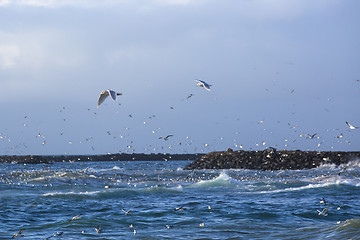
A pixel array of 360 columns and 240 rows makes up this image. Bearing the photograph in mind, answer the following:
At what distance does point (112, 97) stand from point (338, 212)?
24.4 feet

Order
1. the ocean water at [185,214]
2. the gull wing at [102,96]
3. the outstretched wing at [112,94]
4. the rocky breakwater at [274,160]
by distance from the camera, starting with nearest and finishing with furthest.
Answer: the ocean water at [185,214]
the outstretched wing at [112,94]
the gull wing at [102,96]
the rocky breakwater at [274,160]

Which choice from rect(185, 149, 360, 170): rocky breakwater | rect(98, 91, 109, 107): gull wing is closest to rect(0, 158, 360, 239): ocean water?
rect(98, 91, 109, 107): gull wing

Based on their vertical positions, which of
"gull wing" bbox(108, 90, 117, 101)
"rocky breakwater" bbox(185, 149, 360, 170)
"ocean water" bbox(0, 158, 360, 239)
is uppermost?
"gull wing" bbox(108, 90, 117, 101)

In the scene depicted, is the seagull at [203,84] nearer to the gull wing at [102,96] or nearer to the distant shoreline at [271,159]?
the gull wing at [102,96]

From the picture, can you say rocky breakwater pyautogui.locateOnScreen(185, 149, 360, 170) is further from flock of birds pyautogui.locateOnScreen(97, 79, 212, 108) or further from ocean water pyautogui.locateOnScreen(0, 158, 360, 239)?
flock of birds pyautogui.locateOnScreen(97, 79, 212, 108)

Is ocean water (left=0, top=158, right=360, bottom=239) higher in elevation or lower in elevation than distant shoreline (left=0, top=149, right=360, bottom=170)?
lower

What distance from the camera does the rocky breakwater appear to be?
4519 cm

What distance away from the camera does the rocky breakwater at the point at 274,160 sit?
45.2 m

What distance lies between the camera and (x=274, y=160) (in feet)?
151

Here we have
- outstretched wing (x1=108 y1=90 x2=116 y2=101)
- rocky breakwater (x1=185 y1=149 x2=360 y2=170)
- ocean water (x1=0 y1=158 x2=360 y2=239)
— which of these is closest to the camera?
ocean water (x1=0 y1=158 x2=360 y2=239)

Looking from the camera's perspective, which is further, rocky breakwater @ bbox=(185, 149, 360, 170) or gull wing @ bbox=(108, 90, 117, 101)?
rocky breakwater @ bbox=(185, 149, 360, 170)

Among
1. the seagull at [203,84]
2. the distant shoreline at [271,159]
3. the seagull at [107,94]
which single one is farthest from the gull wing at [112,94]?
the distant shoreline at [271,159]

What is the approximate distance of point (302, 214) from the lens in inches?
576

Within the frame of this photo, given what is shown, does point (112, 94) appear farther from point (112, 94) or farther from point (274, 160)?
point (274, 160)
